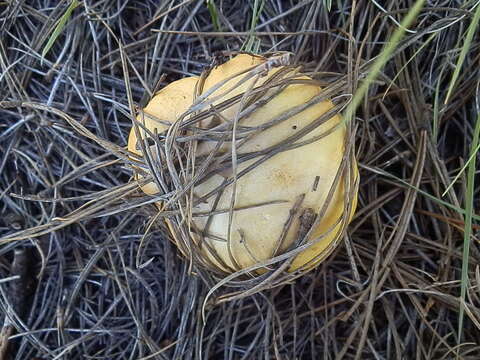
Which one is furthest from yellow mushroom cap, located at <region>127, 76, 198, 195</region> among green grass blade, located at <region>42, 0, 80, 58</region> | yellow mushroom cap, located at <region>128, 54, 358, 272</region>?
green grass blade, located at <region>42, 0, 80, 58</region>

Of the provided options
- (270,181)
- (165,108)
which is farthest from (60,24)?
(270,181)

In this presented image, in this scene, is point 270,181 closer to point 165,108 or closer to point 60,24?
point 165,108

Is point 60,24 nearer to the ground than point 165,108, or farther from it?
farther from it

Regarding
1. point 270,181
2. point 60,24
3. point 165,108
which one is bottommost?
point 270,181

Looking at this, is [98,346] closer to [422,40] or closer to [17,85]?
[17,85]

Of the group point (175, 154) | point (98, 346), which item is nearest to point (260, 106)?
point (175, 154)

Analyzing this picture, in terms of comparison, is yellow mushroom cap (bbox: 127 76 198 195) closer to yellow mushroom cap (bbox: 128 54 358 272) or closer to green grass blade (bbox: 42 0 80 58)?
yellow mushroom cap (bbox: 128 54 358 272)

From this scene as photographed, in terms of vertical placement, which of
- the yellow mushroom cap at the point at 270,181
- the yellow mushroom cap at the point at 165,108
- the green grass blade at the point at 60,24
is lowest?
the yellow mushroom cap at the point at 270,181

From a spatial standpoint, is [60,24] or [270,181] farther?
[60,24]

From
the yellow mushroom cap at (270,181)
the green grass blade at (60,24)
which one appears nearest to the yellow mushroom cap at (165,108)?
the yellow mushroom cap at (270,181)

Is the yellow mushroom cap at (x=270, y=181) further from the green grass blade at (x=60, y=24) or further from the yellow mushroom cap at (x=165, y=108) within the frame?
the green grass blade at (x=60, y=24)

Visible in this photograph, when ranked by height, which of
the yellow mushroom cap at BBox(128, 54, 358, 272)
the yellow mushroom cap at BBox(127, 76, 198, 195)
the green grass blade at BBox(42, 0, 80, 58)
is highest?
the green grass blade at BBox(42, 0, 80, 58)
